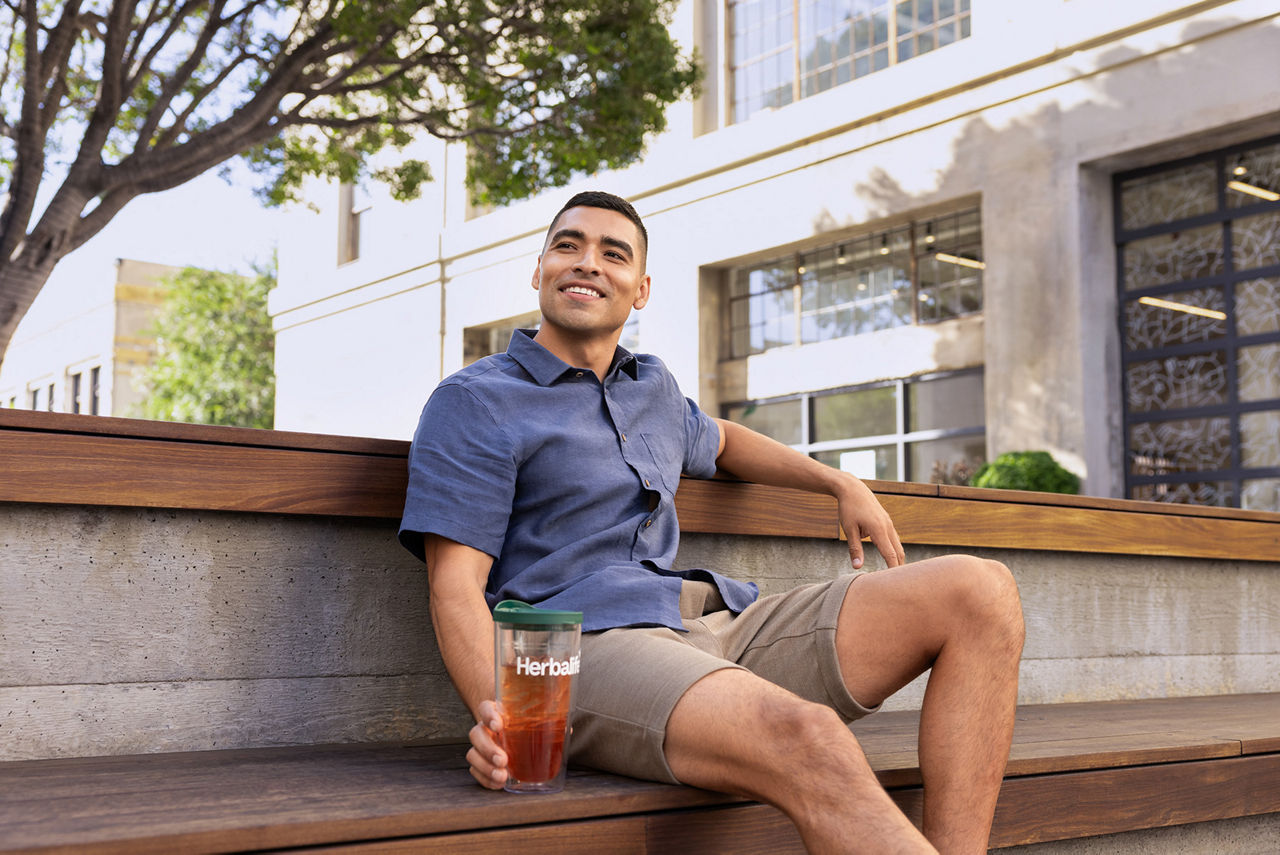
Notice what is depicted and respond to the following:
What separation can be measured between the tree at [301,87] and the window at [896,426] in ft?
16.0

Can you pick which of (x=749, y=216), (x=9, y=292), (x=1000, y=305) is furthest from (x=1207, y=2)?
(x=9, y=292)

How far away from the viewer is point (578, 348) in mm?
2789

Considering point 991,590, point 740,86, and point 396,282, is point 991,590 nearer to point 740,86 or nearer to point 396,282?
point 740,86

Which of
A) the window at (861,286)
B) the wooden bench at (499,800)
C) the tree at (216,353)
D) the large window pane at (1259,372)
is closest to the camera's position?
the wooden bench at (499,800)

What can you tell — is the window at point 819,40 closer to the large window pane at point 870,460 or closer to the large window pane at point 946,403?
the large window pane at point 946,403

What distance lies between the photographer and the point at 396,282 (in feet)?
72.4

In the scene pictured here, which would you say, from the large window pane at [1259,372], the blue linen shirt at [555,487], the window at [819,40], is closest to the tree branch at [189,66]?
the window at [819,40]

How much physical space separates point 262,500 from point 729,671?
111cm

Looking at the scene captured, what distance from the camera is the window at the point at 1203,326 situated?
11.5 metres

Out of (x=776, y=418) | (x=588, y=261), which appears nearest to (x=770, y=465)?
(x=588, y=261)

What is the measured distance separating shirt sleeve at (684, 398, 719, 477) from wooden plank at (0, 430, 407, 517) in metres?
0.74

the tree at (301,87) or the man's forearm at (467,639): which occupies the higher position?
the tree at (301,87)

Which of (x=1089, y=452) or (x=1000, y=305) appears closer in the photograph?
(x=1089, y=452)

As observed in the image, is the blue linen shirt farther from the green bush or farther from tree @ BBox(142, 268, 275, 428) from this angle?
tree @ BBox(142, 268, 275, 428)
